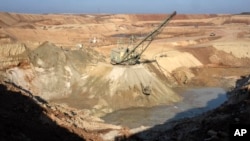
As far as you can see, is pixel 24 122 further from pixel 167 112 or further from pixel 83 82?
pixel 83 82

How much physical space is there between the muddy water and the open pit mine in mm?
74

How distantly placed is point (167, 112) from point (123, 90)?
449 centimetres

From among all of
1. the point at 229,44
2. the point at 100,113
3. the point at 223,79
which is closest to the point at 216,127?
the point at 100,113

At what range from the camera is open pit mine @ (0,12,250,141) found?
19.3 metres

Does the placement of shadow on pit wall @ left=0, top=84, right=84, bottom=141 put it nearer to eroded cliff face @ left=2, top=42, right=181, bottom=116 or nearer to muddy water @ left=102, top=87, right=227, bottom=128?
muddy water @ left=102, top=87, right=227, bottom=128

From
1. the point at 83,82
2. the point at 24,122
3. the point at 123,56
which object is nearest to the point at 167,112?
the point at 123,56

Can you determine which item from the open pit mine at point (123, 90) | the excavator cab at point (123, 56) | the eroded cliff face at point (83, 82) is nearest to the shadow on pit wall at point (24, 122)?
the open pit mine at point (123, 90)

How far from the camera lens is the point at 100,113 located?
30594 mm

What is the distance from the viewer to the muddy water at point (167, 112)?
29016 millimetres

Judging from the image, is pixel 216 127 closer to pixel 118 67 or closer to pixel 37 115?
pixel 37 115

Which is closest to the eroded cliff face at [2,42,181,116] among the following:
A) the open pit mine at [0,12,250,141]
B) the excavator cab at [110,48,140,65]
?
the open pit mine at [0,12,250,141]

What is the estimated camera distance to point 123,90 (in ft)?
109

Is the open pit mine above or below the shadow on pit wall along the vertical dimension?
above

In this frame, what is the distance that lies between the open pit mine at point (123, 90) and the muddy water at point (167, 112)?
0.24 ft
